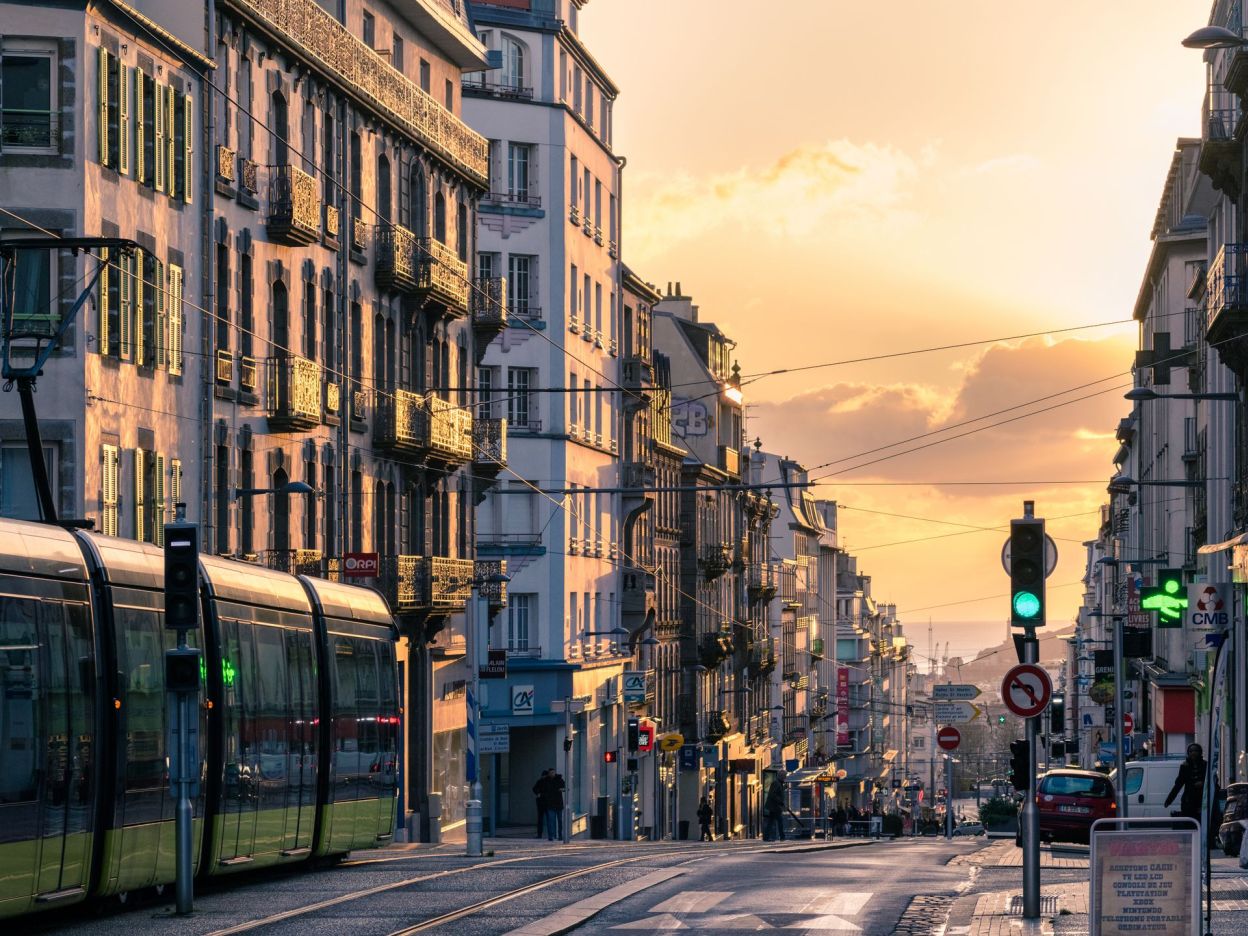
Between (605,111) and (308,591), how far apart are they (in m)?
55.1

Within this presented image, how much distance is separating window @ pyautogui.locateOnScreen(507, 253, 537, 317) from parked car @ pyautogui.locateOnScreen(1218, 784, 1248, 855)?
145 ft

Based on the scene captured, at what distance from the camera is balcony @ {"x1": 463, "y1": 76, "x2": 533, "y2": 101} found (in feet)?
231

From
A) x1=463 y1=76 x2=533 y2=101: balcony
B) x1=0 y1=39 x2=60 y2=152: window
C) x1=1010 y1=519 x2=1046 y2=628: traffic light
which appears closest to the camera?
x1=1010 y1=519 x2=1046 y2=628: traffic light

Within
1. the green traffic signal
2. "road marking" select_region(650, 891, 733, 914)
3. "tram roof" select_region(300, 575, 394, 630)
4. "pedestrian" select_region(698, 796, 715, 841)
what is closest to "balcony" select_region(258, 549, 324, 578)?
"tram roof" select_region(300, 575, 394, 630)

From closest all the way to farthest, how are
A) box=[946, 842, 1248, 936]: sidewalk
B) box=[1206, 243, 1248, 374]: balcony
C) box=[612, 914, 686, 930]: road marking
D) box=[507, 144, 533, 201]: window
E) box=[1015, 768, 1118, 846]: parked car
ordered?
box=[946, 842, 1248, 936]: sidewalk, box=[612, 914, 686, 930]: road marking, box=[1015, 768, 1118, 846]: parked car, box=[1206, 243, 1248, 374]: balcony, box=[507, 144, 533, 201]: window

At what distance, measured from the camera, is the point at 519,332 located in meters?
71.2

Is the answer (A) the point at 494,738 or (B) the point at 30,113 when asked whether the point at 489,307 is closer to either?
(A) the point at 494,738

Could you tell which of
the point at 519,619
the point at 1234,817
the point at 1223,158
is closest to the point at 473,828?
the point at 1234,817

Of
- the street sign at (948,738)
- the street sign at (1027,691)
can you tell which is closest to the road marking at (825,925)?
the street sign at (1027,691)

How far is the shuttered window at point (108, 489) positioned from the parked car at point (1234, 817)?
17990mm

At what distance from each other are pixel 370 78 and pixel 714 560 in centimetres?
4750

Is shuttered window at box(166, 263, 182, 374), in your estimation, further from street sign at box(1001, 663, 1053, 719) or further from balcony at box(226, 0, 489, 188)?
street sign at box(1001, 663, 1053, 719)

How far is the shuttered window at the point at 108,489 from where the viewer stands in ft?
124

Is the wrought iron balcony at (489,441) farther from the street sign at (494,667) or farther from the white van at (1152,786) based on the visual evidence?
the white van at (1152,786)
